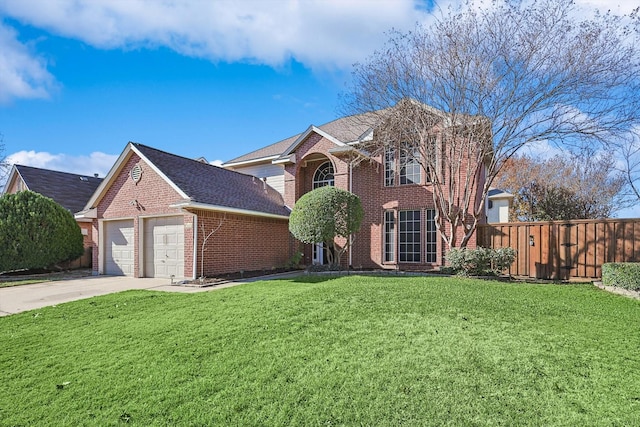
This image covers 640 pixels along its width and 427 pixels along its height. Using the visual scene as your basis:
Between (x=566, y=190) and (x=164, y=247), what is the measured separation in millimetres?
24271

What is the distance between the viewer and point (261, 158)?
59.0 ft

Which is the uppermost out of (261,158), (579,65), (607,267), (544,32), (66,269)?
(544,32)

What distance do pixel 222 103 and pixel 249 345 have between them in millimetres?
11285

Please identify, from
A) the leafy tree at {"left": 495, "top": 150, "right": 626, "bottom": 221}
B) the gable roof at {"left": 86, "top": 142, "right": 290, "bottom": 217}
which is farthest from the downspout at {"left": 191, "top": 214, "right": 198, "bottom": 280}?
the leafy tree at {"left": 495, "top": 150, "right": 626, "bottom": 221}

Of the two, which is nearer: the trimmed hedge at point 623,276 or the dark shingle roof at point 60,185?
the trimmed hedge at point 623,276

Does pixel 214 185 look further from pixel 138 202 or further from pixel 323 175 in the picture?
pixel 323 175

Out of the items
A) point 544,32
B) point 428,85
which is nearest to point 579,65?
point 544,32

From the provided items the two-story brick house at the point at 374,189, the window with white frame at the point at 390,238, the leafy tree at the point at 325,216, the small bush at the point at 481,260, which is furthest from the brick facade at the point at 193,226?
the small bush at the point at 481,260

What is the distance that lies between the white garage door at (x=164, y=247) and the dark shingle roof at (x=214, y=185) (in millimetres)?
1306

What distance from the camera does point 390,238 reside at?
14.7 metres

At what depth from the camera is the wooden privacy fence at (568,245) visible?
9914 millimetres

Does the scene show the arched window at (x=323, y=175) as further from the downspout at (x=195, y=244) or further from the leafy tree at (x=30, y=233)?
the leafy tree at (x=30, y=233)

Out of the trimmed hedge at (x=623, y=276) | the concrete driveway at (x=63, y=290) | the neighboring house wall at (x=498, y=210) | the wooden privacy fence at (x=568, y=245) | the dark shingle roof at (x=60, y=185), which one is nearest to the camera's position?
the trimmed hedge at (x=623, y=276)

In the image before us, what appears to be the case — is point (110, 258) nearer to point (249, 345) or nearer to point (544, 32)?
point (249, 345)
